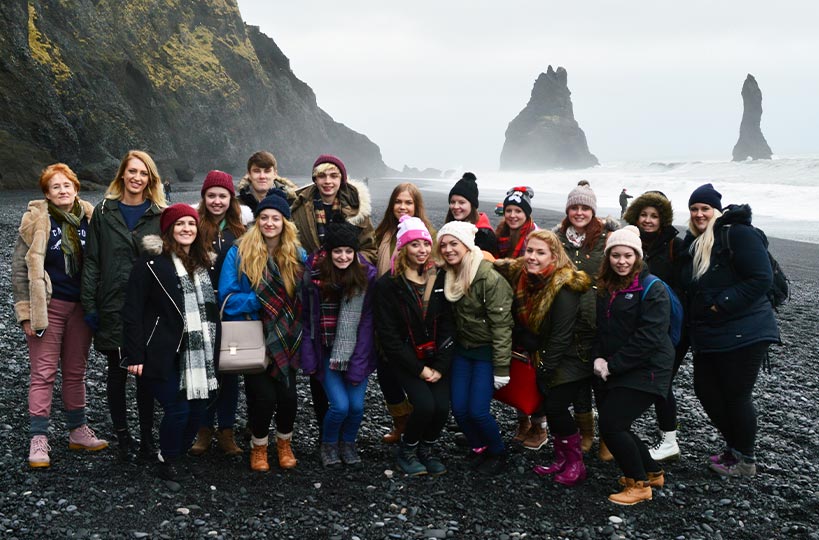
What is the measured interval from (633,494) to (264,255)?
3.82 meters

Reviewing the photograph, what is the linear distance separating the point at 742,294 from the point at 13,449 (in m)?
6.76

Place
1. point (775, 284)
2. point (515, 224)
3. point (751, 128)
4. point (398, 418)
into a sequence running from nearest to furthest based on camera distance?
point (775, 284)
point (398, 418)
point (515, 224)
point (751, 128)

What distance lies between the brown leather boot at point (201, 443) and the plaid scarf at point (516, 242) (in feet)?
11.7

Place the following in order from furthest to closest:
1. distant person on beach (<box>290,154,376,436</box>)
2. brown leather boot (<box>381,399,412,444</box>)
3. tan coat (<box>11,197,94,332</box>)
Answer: distant person on beach (<box>290,154,376,436</box>) → brown leather boot (<box>381,399,412,444</box>) → tan coat (<box>11,197,94,332</box>)

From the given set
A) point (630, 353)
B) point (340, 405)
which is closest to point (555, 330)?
point (630, 353)

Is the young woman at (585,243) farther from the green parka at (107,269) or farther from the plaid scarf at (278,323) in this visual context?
the green parka at (107,269)

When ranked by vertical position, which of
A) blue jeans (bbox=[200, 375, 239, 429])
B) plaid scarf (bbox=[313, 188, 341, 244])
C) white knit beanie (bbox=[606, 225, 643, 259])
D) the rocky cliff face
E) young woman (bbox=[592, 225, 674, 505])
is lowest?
blue jeans (bbox=[200, 375, 239, 429])

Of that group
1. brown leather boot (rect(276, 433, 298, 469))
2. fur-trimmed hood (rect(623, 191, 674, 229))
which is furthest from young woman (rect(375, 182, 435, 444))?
fur-trimmed hood (rect(623, 191, 674, 229))

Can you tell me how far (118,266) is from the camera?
199 inches

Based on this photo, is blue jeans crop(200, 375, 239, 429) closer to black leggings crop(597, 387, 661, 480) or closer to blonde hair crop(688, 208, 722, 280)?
black leggings crop(597, 387, 661, 480)

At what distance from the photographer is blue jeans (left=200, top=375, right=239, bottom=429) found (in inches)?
216

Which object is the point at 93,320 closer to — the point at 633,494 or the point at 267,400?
the point at 267,400

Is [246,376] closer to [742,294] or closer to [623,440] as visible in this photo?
[623,440]

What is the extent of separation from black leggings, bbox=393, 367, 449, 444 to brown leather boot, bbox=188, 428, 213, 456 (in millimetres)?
1998
